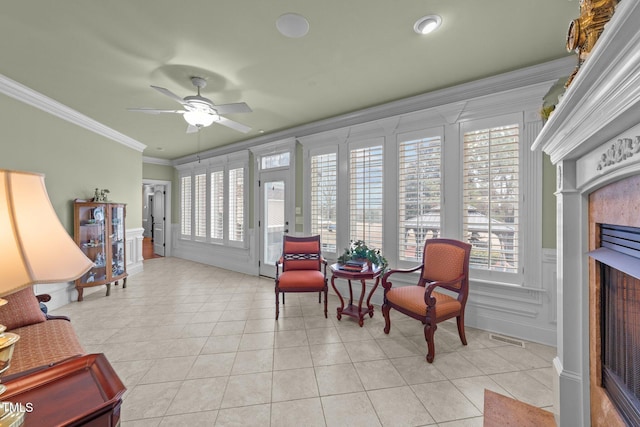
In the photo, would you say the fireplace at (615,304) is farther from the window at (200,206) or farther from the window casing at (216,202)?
the window at (200,206)

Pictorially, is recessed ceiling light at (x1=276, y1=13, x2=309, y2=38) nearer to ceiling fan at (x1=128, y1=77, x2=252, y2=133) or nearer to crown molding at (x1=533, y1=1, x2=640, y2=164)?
ceiling fan at (x1=128, y1=77, x2=252, y2=133)

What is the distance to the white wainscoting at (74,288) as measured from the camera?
3.37 meters

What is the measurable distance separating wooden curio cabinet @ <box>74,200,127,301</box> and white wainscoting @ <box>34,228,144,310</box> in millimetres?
108

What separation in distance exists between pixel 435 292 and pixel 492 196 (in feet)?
3.80

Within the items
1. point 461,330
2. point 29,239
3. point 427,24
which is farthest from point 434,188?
point 29,239

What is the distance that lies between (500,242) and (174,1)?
3.42 metres

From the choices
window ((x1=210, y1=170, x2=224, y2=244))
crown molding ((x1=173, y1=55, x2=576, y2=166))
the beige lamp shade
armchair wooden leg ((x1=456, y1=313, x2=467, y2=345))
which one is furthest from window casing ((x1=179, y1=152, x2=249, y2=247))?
the beige lamp shade

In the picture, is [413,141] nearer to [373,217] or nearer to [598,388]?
[373,217]

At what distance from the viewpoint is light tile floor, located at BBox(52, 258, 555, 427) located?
5.48 feet

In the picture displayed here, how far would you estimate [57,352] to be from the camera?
5.31 feet

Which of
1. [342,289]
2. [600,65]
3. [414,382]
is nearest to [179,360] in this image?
[414,382]

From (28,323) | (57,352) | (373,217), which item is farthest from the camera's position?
(373,217)

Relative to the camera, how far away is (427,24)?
6.24 feet

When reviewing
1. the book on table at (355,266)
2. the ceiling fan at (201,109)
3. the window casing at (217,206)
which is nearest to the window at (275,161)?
the window casing at (217,206)
